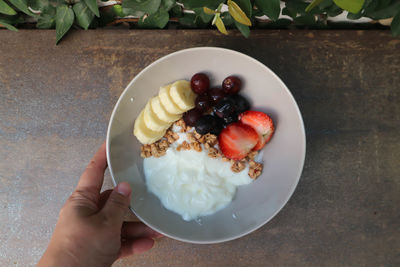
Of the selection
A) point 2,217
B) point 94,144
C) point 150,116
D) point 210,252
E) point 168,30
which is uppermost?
point 168,30

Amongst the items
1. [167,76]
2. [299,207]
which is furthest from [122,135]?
[299,207]

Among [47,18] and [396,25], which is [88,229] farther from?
[396,25]

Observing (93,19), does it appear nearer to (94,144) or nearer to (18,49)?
(18,49)

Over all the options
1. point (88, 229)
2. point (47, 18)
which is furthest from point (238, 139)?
point (47, 18)

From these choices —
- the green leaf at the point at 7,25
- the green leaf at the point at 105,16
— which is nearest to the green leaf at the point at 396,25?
the green leaf at the point at 105,16

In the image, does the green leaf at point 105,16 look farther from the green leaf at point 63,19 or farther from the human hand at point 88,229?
the human hand at point 88,229

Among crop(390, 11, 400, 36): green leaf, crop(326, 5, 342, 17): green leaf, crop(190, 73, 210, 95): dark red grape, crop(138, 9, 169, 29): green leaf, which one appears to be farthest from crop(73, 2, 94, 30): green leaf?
crop(390, 11, 400, 36): green leaf
